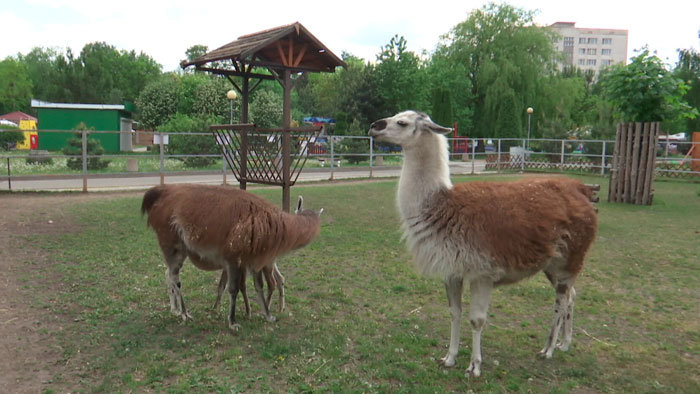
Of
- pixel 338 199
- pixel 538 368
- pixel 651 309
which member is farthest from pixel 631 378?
pixel 338 199

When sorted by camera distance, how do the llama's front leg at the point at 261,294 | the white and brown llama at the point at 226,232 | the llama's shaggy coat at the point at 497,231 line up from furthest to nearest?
the llama's front leg at the point at 261,294 < the white and brown llama at the point at 226,232 < the llama's shaggy coat at the point at 497,231

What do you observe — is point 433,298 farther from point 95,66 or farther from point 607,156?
point 95,66

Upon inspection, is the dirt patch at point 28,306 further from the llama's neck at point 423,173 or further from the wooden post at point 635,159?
the wooden post at point 635,159

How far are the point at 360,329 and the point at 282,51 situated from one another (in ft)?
18.8

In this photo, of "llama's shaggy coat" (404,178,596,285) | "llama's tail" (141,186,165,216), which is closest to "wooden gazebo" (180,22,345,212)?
"llama's tail" (141,186,165,216)

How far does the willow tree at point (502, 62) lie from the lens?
37719 mm

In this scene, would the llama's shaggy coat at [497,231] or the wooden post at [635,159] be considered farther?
the wooden post at [635,159]

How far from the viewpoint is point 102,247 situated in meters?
7.82

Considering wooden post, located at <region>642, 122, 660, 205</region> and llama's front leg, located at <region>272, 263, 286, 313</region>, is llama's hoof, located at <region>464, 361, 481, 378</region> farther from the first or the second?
wooden post, located at <region>642, 122, 660, 205</region>

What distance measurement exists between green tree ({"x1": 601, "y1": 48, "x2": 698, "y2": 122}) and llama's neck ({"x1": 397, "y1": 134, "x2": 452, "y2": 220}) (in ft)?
37.9

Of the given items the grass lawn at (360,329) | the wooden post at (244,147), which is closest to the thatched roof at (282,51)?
the wooden post at (244,147)

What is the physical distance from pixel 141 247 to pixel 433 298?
4656mm

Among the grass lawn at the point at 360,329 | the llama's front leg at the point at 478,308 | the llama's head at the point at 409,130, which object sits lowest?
the grass lawn at the point at 360,329

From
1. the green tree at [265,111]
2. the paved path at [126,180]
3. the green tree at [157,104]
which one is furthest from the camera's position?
the green tree at [157,104]
